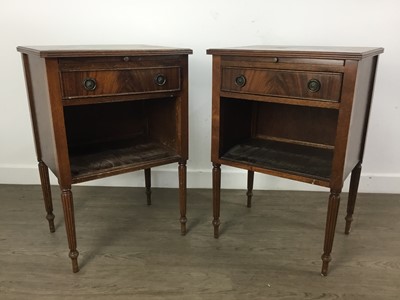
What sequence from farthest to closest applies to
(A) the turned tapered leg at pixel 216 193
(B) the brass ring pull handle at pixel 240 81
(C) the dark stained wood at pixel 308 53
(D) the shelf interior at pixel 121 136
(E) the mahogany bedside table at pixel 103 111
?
(A) the turned tapered leg at pixel 216 193, (D) the shelf interior at pixel 121 136, (B) the brass ring pull handle at pixel 240 81, (E) the mahogany bedside table at pixel 103 111, (C) the dark stained wood at pixel 308 53

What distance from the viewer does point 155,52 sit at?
137 cm

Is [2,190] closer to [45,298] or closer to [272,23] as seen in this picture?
[45,298]

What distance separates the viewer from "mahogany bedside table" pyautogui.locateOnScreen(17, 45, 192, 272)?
4.12ft

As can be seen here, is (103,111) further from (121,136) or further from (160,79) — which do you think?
(160,79)

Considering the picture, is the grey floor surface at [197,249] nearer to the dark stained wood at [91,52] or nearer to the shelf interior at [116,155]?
the shelf interior at [116,155]

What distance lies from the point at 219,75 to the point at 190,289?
82 centimetres

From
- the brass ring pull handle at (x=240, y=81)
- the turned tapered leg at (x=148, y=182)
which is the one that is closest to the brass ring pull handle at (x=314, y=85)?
the brass ring pull handle at (x=240, y=81)

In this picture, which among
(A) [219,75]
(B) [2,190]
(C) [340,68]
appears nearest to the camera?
(C) [340,68]

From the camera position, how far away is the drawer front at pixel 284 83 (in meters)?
1.22

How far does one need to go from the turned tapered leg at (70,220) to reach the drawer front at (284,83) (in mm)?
713

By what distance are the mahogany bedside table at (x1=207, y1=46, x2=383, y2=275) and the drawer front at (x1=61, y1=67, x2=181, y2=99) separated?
184 mm

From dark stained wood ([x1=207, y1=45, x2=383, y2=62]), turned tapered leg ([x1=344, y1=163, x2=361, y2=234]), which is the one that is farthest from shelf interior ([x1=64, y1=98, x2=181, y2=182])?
turned tapered leg ([x1=344, y1=163, x2=361, y2=234])

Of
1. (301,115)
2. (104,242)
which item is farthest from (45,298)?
(301,115)

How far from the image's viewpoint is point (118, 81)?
1335 millimetres
